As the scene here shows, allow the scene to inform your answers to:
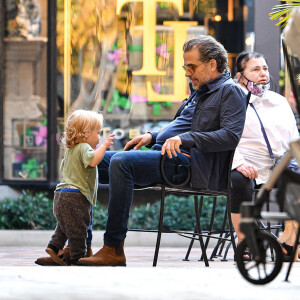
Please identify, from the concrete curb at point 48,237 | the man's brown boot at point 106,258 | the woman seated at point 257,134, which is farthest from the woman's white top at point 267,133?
the concrete curb at point 48,237

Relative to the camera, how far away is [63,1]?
35.1 feet

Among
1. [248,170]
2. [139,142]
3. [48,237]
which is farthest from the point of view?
[48,237]

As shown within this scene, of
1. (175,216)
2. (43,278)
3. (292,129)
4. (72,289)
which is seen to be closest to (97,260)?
(43,278)

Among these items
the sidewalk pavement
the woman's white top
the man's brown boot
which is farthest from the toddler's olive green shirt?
the woman's white top

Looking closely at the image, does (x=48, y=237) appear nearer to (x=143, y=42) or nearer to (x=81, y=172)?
(x=143, y=42)

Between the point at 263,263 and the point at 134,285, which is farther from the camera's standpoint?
the point at 134,285

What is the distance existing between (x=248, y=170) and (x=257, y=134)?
1.53ft

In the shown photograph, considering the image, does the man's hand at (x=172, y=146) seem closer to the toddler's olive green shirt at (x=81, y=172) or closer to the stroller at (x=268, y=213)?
the toddler's olive green shirt at (x=81, y=172)

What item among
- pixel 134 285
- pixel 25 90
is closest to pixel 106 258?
pixel 134 285

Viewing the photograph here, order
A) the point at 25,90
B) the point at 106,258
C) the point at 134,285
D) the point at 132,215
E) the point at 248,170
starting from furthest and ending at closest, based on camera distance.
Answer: the point at 25,90, the point at 132,215, the point at 248,170, the point at 106,258, the point at 134,285

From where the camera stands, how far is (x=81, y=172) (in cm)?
545

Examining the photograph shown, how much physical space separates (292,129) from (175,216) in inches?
116

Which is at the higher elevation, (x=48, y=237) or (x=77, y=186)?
(x=77, y=186)

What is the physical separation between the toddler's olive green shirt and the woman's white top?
4.23ft
